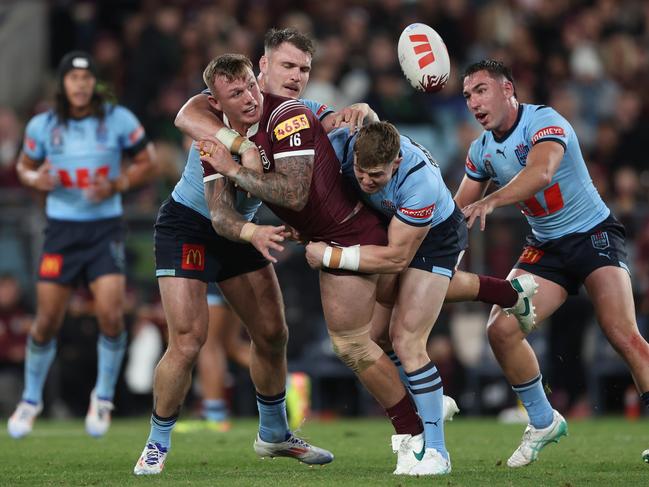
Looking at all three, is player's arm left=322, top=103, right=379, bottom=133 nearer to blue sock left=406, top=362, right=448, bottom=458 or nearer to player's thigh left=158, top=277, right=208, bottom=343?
player's thigh left=158, top=277, right=208, bottom=343

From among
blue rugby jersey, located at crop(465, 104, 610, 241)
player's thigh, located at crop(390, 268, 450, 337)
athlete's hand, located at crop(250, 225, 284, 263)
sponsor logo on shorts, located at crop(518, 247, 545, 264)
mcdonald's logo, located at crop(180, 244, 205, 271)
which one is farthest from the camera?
sponsor logo on shorts, located at crop(518, 247, 545, 264)

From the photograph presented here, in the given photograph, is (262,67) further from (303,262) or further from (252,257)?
(303,262)

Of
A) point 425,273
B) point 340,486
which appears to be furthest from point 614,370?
point 340,486

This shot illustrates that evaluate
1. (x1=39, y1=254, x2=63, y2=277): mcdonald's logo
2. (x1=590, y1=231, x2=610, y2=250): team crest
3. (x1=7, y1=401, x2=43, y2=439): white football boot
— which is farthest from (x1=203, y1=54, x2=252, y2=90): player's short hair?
(x1=7, y1=401, x2=43, y2=439): white football boot

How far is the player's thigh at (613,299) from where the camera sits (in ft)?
26.1

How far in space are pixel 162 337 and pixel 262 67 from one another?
6506 mm

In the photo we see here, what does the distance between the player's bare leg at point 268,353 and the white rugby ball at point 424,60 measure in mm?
1557

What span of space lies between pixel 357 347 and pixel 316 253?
0.61 m

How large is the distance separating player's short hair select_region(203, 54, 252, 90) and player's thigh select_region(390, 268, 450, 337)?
61.8 inches

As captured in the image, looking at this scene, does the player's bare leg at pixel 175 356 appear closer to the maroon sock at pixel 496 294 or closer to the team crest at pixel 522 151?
the maroon sock at pixel 496 294

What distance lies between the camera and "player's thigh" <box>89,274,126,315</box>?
1053 cm

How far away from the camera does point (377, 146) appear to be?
23.1 ft

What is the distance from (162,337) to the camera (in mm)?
14273

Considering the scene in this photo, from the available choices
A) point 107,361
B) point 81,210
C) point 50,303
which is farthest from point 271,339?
point 81,210
